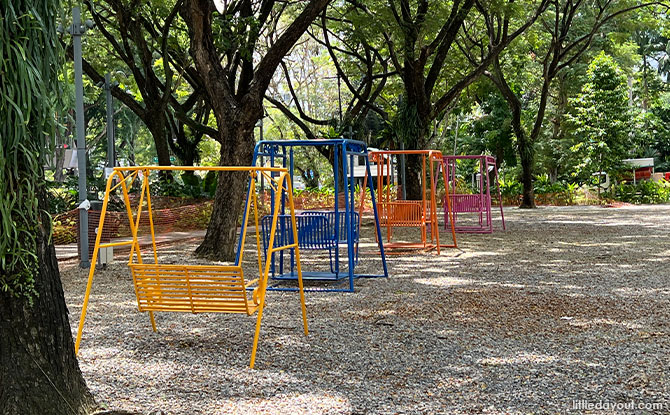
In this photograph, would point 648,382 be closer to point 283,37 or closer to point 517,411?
point 517,411

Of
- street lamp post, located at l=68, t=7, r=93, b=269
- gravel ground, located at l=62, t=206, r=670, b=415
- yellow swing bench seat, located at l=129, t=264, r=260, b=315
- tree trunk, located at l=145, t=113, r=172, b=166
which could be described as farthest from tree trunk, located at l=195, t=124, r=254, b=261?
tree trunk, located at l=145, t=113, r=172, b=166

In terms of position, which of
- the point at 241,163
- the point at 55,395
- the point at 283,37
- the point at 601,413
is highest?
the point at 283,37

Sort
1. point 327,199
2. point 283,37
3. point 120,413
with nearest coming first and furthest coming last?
point 120,413 < point 283,37 < point 327,199

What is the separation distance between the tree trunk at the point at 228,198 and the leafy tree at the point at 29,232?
710cm

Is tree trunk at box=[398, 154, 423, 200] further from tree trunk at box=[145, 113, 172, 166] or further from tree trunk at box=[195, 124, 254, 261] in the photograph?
tree trunk at box=[195, 124, 254, 261]

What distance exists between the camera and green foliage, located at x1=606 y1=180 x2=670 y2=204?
29.8 metres

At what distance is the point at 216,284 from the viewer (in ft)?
17.6

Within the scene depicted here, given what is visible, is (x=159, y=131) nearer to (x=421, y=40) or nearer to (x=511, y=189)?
(x=421, y=40)

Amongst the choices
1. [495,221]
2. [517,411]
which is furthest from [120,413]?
[495,221]

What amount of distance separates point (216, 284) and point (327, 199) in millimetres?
25310

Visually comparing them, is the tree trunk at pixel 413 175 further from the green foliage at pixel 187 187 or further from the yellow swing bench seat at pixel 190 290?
the yellow swing bench seat at pixel 190 290

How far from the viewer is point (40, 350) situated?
11.8 feet

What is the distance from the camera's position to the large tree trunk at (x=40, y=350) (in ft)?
11.5

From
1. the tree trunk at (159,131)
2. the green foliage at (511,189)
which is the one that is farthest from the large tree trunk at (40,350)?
the green foliage at (511,189)
